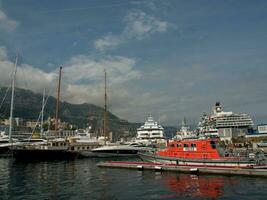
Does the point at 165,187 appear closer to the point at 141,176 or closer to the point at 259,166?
the point at 141,176

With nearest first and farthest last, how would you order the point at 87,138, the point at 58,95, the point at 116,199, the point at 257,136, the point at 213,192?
the point at 116,199 < the point at 213,192 < the point at 58,95 < the point at 87,138 < the point at 257,136

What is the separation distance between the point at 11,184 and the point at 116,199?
12.6m

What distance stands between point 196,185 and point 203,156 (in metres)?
8.94

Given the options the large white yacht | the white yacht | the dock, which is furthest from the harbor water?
the large white yacht

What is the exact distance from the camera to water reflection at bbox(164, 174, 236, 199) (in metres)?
23.1

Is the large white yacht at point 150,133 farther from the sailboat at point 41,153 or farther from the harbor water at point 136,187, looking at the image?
the harbor water at point 136,187

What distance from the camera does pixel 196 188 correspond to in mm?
25266

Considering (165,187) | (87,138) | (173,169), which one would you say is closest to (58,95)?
(87,138)

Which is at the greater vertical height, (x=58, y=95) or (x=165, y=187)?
(x=58, y=95)

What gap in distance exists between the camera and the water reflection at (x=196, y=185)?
75.8 ft

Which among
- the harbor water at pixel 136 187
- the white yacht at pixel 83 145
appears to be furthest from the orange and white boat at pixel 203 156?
the white yacht at pixel 83 145

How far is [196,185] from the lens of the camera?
87.2ft

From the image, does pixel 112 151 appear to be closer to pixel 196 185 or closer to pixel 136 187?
pixel 136 187

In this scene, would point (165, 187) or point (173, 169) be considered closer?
point (165, 187)
